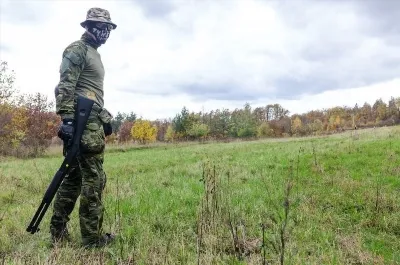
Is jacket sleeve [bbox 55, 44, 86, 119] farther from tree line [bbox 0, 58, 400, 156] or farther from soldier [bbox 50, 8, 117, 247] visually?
tree line [bbox 0, 58, 400, 156]

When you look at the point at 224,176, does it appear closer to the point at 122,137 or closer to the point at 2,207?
the point at 2,207

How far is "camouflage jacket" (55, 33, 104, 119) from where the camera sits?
4051 mm

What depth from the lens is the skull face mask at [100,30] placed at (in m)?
4.40

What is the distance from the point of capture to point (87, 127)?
4207 millimetres

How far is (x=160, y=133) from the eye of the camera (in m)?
114

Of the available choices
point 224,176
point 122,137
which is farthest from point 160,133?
point 224,176

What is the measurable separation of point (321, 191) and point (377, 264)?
128 inches

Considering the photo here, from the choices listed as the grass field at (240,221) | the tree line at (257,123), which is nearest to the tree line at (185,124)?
the tree line at (257,123)

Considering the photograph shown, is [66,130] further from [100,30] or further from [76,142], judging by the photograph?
[100,30]

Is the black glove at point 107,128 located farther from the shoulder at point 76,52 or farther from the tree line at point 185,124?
the tree line at point 185,124

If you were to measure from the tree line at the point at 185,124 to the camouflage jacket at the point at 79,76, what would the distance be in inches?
620

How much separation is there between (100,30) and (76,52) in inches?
17.3

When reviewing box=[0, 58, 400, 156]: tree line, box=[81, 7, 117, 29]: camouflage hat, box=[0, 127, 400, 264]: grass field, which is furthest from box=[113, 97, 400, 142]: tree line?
box=[81, 7, 117, 29]: camouflage hat

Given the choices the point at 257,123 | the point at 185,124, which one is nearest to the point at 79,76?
the point at 185,124
